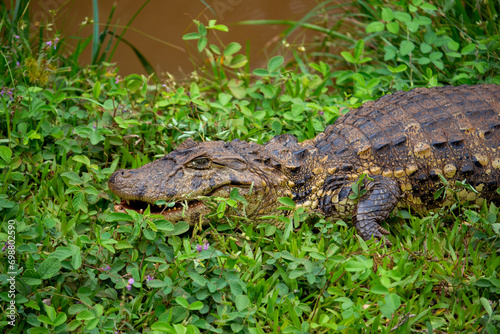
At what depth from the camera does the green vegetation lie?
8.52 feet

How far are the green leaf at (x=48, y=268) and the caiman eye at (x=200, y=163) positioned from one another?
1.15m

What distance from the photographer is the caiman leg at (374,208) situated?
133 inches

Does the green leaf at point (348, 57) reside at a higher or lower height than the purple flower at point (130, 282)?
higher

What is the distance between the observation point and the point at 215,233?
2977mm

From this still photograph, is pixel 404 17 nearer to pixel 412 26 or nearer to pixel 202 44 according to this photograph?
pixel 412 26

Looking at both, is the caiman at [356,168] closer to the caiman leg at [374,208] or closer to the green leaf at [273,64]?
the caiman leg at [374,208]

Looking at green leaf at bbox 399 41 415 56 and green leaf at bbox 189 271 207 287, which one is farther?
green leaf at bbox 399 41 415 56

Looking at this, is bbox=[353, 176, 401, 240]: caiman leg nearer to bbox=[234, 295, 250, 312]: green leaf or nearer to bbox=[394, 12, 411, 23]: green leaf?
bbox=[234, 295, 250, 312]: green leaf

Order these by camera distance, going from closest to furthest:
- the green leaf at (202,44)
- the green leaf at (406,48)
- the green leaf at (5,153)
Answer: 1. the green leaf at (5,153)
2. the green leaf at (202,44)
3. the green leaf at (406,48)

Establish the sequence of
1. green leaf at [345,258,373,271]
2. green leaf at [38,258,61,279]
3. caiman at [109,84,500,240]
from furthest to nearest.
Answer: caiman at [109,84,500,240], green leaf at [345,258,373,271], green leaf at [38,258,61,279]

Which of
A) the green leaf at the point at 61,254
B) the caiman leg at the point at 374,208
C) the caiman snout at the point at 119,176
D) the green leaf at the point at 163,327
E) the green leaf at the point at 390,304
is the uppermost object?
the caiman snout at the point at 119,176

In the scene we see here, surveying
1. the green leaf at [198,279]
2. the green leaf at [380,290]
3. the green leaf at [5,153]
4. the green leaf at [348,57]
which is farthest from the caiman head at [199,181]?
the green leaf at [348,57]

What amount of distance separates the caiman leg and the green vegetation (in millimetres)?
108

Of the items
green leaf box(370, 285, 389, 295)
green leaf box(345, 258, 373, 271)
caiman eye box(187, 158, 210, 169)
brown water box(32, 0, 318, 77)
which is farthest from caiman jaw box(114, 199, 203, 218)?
brown water box(32, 0, 318, 77)
